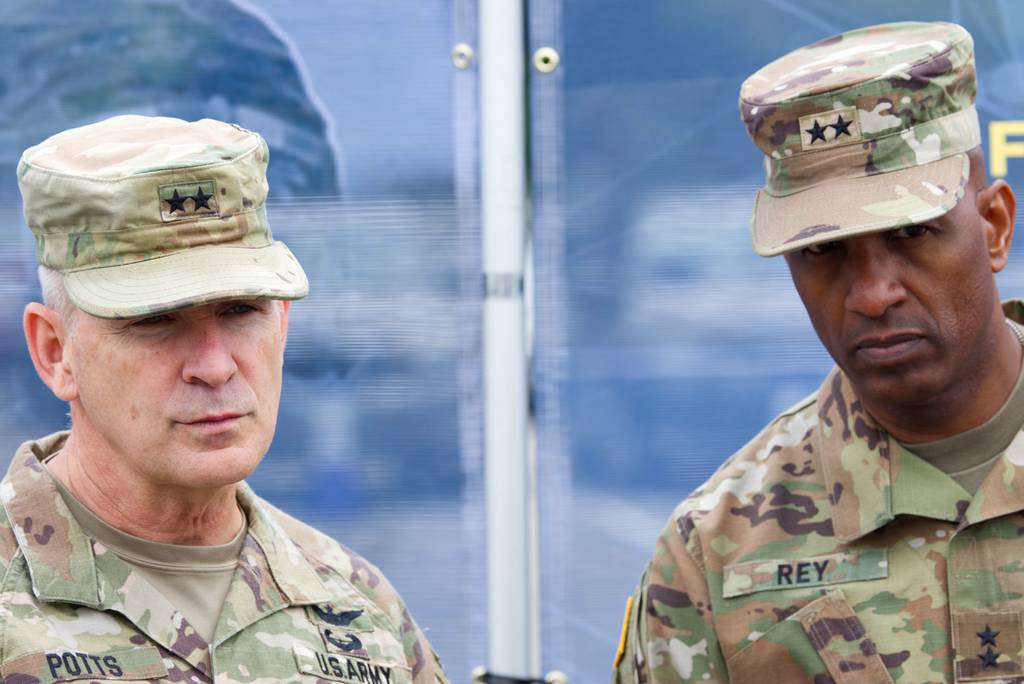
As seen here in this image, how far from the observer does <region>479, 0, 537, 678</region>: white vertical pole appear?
3.40 m

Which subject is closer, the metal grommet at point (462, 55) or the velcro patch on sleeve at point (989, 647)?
the velcro patch on sleeve at point (989, 647)

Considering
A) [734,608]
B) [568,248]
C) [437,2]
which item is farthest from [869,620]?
[437,2]

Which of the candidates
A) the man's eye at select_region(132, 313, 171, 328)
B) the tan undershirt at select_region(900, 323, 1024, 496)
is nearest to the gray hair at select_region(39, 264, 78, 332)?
the man's eye at select_region(132, 313, 171, 328)

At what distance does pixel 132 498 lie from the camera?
8.10 feet

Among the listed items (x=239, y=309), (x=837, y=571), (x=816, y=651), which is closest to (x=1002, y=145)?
(x=837, y=571)

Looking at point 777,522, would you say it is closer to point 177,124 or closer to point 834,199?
point 834,199

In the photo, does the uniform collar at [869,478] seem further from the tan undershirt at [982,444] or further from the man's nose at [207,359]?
the man's nose at [207,359]

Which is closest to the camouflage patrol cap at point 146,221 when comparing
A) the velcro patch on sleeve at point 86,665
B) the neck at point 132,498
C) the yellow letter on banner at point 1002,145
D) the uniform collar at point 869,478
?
the neck at point 132,498

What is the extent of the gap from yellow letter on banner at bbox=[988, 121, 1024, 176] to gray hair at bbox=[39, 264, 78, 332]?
2.01 meters

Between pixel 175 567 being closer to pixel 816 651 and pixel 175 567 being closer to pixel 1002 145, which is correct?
pixel 816 651

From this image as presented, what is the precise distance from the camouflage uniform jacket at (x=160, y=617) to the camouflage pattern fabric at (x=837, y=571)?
1.67 feet

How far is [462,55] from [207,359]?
1279 mm

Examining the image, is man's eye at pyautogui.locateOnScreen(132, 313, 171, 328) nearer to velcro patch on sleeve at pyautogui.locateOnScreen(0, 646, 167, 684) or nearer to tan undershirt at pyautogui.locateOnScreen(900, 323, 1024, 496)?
velcro patch on sleeve at pyautogui.locateOnScreen(0, 646, 167, 684)

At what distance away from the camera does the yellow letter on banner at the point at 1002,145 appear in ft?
11.1
